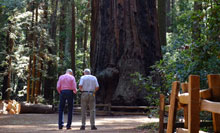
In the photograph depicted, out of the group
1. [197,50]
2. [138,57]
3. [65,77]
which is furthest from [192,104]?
[138,57]

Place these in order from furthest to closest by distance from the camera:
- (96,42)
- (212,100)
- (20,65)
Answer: (20,65)
(96,42)
(212,100)

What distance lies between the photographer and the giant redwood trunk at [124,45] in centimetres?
1967

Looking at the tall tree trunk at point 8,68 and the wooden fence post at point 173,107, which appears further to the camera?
the tall tree trunk at point 8,68

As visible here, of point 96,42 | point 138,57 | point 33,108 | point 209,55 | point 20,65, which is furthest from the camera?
point 20,65

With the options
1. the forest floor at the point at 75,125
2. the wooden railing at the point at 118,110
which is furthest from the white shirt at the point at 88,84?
the wooden railing at the point at 118,110

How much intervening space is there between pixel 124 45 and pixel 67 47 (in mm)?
21467

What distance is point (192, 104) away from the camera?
11.9 ft

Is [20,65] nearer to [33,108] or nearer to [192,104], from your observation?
[33,108]

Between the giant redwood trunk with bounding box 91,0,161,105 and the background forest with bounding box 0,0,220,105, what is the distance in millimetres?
815

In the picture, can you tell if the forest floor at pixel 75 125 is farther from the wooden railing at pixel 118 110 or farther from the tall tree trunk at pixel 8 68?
the tall tree trunk at pixel 8 68

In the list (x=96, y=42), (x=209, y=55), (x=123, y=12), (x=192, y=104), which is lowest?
(x=192, y=104)

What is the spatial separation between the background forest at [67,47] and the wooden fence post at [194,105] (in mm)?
4391

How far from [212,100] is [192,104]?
19 centimetres

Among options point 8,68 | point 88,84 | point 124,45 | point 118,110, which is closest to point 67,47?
point 8,68
